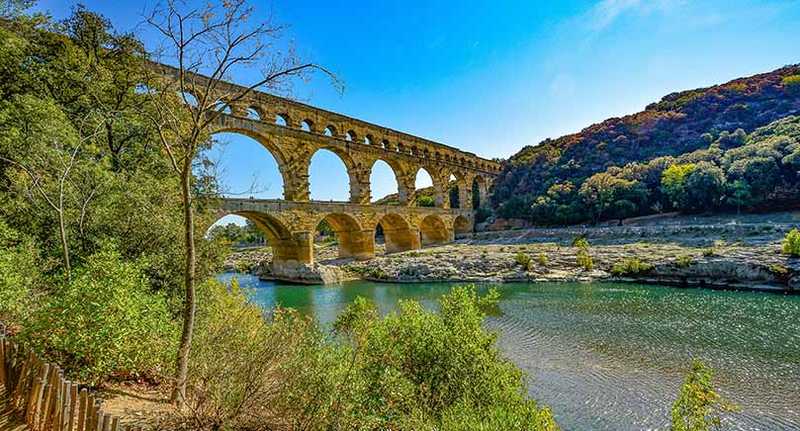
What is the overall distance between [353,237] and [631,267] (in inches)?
696

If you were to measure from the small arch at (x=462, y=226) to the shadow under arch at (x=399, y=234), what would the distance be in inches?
403

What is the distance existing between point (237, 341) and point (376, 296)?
13.5 meters

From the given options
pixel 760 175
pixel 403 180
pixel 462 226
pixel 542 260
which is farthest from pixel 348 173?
pixel 760 175

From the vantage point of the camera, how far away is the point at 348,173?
90.4ft

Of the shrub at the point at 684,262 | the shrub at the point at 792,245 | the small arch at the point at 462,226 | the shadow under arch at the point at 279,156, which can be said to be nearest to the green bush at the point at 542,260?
the shrub at the point at 684,262

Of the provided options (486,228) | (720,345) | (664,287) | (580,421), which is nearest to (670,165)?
(486,228)

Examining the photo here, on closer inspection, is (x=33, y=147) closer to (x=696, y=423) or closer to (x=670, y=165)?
(x=696, y=423)

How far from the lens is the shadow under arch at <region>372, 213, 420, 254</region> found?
31.6 meters

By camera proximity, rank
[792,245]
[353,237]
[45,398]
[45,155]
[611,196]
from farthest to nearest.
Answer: [611,196] < [353,237] < [792,245] < [45,155] < [45,398]

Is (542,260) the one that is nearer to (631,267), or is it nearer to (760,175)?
(631,267)

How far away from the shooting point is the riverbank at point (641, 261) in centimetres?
1559

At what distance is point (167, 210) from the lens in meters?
7.72

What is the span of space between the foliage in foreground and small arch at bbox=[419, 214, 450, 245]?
30.8m

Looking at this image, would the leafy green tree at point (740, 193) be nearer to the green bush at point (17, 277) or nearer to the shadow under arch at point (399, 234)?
the shadow under arch at point (399, 234)
